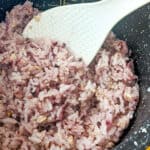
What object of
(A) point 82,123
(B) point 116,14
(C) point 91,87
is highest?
(B) point 116,14

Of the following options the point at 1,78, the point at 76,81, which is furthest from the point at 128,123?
the point at 1,78

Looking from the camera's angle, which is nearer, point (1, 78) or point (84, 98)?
point (84, 98)

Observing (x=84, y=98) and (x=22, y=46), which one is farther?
(x=22, y=46)

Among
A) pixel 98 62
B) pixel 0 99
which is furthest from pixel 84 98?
pixel 0 99

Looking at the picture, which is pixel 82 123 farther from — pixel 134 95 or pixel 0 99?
pixel 0 99

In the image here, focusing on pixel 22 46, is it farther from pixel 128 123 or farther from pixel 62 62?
pixel 128 123

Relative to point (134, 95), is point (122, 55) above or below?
above

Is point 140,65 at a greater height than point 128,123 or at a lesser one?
greater

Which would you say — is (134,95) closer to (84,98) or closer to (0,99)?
(84,98)

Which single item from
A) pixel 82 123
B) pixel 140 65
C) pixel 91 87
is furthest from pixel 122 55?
pixel 82 123
